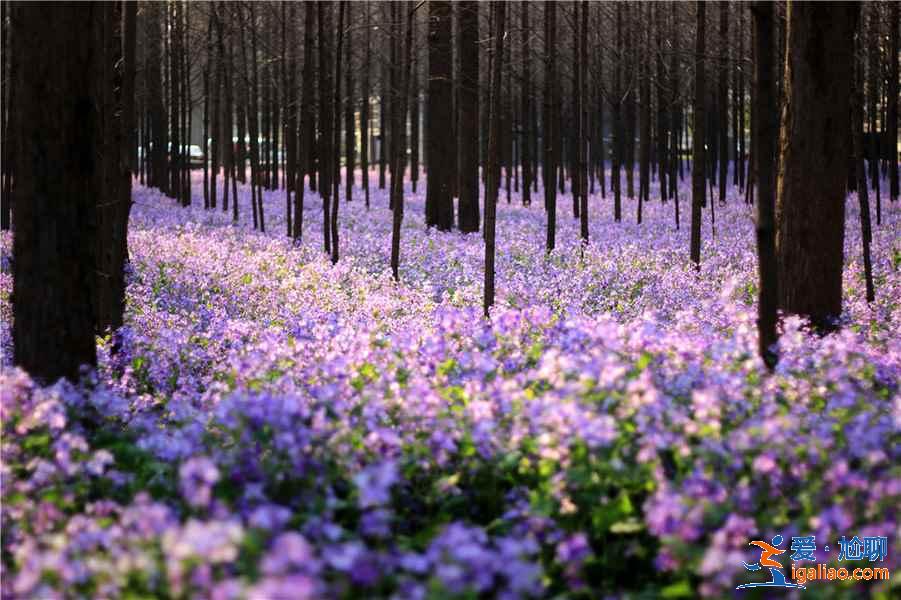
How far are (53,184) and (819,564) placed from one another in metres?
4.90

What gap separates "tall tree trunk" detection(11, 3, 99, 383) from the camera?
6031mm

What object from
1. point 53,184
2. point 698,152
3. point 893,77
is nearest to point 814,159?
point 698,152

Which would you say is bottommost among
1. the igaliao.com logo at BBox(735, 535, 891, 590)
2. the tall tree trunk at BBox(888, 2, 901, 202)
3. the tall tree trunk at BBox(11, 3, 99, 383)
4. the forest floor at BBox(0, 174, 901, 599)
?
the igaliao.com logo at BBox(735, 535, 891, 590)

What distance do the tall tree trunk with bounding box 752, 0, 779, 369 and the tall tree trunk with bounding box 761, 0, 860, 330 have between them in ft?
8.22

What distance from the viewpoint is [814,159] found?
885cm

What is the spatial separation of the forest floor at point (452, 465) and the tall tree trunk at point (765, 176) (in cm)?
19

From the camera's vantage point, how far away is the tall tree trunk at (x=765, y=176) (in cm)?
619

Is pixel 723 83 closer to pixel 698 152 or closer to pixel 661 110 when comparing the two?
pixel 661 110

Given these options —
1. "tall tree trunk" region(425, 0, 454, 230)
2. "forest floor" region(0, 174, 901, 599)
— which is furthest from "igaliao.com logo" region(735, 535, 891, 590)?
"tall tree trunk" region(425, 0, 454, 230)

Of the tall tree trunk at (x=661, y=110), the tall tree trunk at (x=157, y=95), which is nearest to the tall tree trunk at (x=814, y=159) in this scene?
the tall tree trunk at (x=661, y=110)

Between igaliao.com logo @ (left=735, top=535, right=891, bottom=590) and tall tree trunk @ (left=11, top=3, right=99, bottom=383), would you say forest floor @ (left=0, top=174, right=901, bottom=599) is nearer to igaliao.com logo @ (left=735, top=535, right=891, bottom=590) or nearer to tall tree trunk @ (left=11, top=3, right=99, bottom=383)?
igaliao.com logo @ (left=735, top=535, right=891, bottom=590)

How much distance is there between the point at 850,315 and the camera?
32.6 ft

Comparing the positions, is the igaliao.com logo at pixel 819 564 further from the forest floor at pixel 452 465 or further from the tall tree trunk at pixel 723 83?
the tall tree trunk at pixel 723 83

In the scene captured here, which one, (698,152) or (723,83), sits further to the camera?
(723,83)
